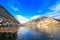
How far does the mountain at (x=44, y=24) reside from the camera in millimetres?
6355

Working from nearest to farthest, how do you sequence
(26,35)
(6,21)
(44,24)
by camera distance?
(6,21), (44,24), (26,35)

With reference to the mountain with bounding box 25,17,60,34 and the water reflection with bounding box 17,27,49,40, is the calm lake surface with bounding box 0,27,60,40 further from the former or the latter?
the mountain with bounding box 25,17,60,34

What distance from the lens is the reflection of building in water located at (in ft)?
20.5

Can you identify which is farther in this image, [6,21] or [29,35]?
[29,35]

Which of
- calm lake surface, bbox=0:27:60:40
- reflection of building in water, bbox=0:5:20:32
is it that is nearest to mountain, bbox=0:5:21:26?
reflection of building in water, bbox=0:5:20:32

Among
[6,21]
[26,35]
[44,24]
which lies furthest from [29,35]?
[6,21]

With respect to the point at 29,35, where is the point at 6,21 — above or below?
above

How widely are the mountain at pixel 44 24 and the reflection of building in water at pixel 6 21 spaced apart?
509mm

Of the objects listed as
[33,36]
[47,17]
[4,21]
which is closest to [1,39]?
[4,21]

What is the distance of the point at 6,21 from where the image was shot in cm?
626

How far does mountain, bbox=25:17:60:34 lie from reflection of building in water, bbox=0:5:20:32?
51 centimetres

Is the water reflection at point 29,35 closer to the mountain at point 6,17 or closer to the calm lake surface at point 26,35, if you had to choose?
the calm lake surface at point 26,35

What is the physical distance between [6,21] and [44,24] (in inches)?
59.4

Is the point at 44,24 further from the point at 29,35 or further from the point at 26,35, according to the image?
the point at 26,35
